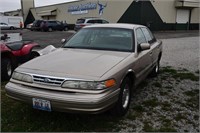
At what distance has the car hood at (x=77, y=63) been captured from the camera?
3123 mm

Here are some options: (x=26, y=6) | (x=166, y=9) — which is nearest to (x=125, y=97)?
(x=166, y=9)

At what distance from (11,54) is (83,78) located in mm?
3483

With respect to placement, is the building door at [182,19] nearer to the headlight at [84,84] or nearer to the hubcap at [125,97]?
the hubcap at [125,97]

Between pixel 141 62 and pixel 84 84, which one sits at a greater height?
pixel 141 62

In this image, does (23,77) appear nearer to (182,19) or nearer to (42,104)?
(42,104)

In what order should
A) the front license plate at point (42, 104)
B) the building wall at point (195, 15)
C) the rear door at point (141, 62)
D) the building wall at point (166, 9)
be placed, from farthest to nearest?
the building wall at point (195, 15), the building wall at point (166, 9), the rear door at point (141, 62), the front license plate at point (42, 104)

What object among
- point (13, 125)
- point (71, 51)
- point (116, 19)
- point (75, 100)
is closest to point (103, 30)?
point (71, 51)

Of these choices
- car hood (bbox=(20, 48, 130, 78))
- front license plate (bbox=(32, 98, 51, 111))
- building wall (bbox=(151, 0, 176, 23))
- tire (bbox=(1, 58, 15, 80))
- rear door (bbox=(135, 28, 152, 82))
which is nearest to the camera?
front license plate (bbox=(32, 98, 51, 111))

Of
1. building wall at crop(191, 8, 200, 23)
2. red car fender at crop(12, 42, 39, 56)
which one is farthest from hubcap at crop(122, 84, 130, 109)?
building wall at crop(191, 8, 200, 23)

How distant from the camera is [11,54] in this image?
226 inches

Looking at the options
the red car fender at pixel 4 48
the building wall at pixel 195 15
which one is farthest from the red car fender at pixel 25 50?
the building wall at pixel 195 15

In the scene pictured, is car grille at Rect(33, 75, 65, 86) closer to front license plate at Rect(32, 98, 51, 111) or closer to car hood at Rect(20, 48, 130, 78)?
car hood at Rect(20, 48, 130, 78)

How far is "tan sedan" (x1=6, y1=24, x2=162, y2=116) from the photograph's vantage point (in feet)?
9.64

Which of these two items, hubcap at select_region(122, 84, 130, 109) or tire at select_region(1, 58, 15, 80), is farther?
tire at select_region(1, 58, 15, 80)
